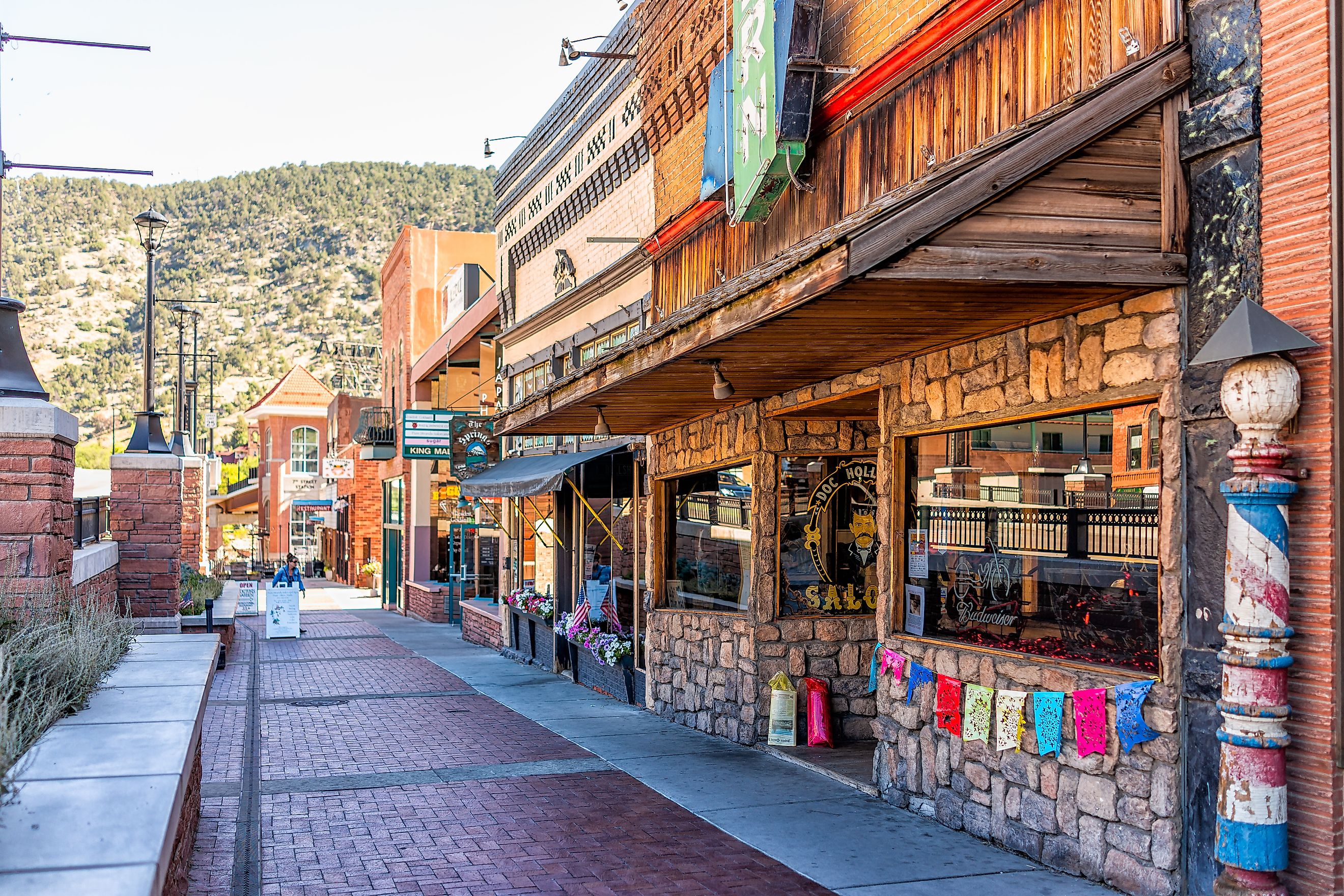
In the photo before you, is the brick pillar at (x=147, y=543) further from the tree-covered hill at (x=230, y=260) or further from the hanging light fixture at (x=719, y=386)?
the tree-covered hill at (x=230, y=260)

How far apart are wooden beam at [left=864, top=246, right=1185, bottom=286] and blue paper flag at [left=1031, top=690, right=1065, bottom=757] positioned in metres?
2.38

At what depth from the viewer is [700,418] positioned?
12742 millimetres

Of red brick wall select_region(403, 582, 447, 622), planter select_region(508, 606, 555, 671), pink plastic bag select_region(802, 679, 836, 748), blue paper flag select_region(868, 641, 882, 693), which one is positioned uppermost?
blue paper flag select_region(868, 641, 882, 693)

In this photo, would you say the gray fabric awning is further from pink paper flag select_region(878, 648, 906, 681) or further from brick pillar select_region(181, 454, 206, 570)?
pink paper flag select_region(878, 648, 906, 681)

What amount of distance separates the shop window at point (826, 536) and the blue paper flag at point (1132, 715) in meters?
5.06

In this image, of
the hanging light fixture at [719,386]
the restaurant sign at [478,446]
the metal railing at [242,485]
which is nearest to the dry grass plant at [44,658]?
Answer: the hanging light fixture at [719,386]

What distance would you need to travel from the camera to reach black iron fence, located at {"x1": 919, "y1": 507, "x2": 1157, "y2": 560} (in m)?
6.40

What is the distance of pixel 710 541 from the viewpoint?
12609 millimetres

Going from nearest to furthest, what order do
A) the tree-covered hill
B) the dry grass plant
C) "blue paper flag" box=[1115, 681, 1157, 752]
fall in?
the dry grass plant < "blue paper flag" box=[1115, 681, 1157, 752] < the tree-covered hill

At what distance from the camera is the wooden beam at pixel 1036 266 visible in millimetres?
5602

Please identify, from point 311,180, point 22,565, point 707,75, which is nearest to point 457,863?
point 22,565

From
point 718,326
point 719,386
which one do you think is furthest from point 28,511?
point 719,386

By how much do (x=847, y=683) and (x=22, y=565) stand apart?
22.6 ft

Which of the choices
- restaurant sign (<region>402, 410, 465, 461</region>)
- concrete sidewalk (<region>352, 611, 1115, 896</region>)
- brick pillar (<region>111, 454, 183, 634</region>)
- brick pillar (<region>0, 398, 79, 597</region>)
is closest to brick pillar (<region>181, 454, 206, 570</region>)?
restaurant sign (<region>402, 410, 465, 461</region>)
